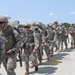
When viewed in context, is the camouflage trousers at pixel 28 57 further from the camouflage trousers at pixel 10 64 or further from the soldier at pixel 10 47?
the camouflage trousers at pixel 10 64

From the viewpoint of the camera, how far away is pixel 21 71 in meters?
12.3

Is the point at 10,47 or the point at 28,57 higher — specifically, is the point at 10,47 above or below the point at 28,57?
above

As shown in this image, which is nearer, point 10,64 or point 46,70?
A: point 10,64

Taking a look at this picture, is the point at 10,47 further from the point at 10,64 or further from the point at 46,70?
the point at 46,70

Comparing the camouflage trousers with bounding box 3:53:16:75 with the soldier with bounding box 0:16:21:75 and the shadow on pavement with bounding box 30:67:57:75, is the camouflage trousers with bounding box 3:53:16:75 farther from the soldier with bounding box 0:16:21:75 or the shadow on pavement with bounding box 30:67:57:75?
the shadow on pavement with bounding box 30:67:57:75

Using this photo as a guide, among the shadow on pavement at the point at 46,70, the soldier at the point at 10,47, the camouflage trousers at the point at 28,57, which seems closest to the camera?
the soldier at the point at 10,47

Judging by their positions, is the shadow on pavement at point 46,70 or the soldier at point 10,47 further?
the shadow on pavement at point 46,70

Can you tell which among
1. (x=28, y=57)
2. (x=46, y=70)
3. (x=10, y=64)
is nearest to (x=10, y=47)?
(x=10, y=64)

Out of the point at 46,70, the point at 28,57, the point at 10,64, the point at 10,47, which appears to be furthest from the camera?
the point at 46,70

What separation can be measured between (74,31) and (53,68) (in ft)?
32.2

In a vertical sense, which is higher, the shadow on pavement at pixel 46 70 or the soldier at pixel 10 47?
the soldier at pixel 10 47

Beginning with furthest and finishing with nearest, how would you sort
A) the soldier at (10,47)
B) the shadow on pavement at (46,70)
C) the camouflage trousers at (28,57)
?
the shadow on pavement at (46,70), the camouflage trousers at (28,57), the soldier at (10,47)

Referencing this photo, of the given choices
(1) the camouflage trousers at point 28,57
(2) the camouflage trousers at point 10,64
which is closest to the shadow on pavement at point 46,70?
(1) the camouflage trousers at point 28,57

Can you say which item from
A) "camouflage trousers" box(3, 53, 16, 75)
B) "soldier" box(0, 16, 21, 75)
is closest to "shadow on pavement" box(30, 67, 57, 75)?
"soldier" box(0, 16, 21, 75)
